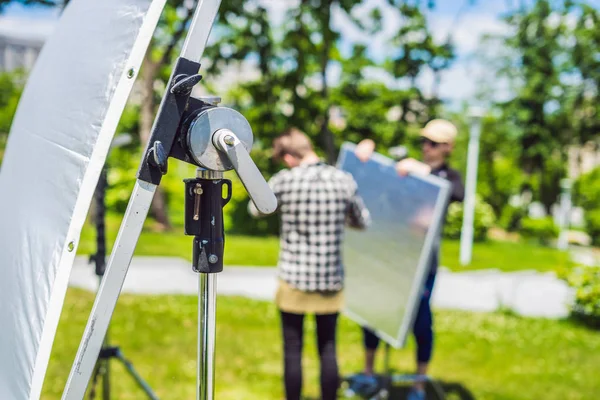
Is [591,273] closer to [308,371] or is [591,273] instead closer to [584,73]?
[308,371]

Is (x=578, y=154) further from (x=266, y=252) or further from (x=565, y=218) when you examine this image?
(x=266, y=252)

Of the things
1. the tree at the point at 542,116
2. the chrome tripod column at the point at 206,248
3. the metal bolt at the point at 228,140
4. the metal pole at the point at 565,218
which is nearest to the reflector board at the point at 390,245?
the chrome tripod column at the point at 206,248

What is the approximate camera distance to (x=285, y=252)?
3100 mm

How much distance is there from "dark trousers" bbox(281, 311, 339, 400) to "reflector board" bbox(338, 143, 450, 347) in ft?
1.25

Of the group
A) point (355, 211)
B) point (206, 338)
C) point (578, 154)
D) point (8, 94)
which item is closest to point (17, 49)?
point (355, 211)

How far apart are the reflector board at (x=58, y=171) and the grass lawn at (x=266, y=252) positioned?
7244 mm

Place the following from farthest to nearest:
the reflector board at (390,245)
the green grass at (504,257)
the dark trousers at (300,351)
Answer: the green grass at (504,257) → the reflector board at (390,245) → the dark trousers at (300,351)

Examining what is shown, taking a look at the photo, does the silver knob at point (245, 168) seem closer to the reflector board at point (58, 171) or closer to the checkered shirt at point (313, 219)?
the reflector board at point (58, 171)

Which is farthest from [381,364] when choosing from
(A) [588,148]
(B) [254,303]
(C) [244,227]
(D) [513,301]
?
(A) [588,148]

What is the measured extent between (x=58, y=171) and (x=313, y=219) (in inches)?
69.8

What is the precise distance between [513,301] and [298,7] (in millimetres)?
5814

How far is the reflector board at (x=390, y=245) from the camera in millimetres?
3268

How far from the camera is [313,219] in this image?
9.86 ft

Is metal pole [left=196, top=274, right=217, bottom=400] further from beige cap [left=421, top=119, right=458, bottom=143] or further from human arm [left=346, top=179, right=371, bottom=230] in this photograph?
beige cap [left=421, top=119, right=458, bottom=143]
